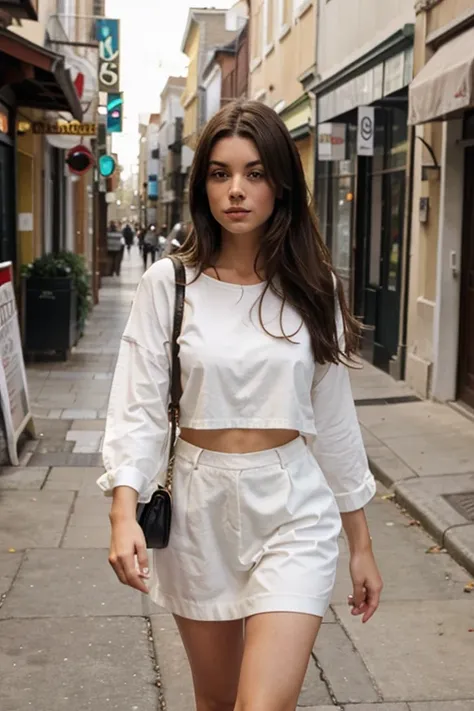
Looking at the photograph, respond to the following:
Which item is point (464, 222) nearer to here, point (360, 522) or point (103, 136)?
point (360, 522)

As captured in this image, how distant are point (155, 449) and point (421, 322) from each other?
339 inches

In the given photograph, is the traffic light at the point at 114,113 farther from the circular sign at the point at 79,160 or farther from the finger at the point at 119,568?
the finger at the point at 119,568

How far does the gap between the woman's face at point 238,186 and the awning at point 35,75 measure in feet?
23.9

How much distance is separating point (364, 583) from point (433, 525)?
3.54 meters

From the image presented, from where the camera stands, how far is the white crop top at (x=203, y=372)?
2.42 meters

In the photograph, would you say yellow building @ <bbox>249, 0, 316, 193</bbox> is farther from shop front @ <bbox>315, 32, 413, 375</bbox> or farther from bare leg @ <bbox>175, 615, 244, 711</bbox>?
bare leg @ <bbox>175, 615, 244, 711</bbox>

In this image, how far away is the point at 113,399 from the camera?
8.16 ft

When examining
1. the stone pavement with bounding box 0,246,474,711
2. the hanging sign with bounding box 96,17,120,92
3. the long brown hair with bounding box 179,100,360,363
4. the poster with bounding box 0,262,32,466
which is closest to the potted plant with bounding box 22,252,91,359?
the poster with bounding box 0,262,32,466

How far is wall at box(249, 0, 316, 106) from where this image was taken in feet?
58.7

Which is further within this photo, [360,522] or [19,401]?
[19,401]

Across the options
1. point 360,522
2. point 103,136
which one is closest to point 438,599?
point 360,522

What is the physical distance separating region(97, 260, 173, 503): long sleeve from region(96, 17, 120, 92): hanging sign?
20070 mm

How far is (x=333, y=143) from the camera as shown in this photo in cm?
1487

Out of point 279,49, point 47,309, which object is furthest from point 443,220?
point 279,49
